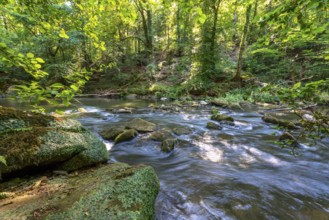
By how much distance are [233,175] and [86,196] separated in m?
2.81

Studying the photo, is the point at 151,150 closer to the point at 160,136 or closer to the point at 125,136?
the point at 160,136

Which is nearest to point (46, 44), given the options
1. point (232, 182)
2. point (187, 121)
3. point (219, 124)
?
point (187, 121)

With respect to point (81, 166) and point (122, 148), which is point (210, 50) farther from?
point (81, 166)

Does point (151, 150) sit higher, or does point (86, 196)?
point (86, 196)

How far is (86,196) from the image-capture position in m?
2.11

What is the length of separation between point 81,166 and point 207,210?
2001mm

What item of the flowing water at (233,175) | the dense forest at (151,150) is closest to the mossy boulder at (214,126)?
the dense forest at (151,150)

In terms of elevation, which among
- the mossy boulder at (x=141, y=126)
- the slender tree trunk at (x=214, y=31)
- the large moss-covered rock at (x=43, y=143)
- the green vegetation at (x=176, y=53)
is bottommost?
the mossy boulder at (x=141, y=126)

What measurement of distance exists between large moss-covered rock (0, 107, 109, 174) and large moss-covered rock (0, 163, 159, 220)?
11.1 inches

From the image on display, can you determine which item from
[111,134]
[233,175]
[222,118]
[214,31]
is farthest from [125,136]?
[214,31]

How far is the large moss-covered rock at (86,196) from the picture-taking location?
189cm

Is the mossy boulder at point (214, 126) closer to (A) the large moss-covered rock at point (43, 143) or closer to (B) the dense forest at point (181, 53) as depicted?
(B) the dense forest at point (181, 53)

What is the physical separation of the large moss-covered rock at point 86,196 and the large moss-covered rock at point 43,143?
11.1 inches

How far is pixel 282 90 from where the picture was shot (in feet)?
7.39
